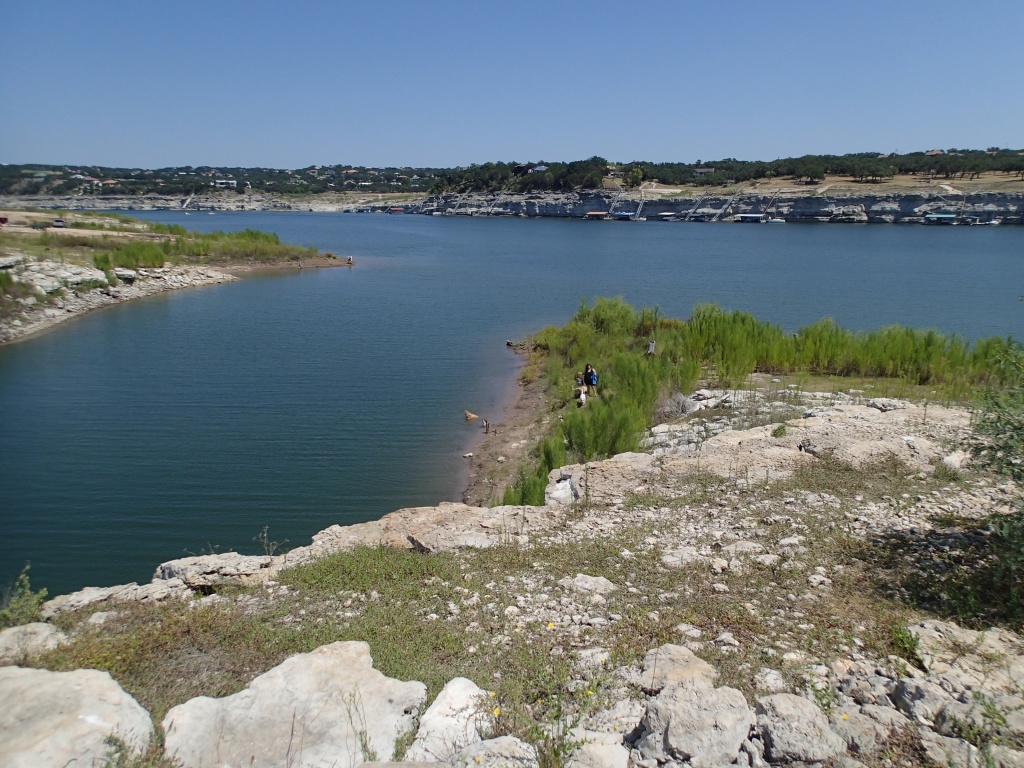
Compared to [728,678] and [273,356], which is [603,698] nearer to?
[728,678]

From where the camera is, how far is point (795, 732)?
4.13m

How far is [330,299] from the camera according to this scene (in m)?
39.3

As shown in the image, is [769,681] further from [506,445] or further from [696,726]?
[506,445]

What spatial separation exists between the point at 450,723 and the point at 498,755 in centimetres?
60

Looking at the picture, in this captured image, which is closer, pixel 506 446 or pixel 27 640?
pixel 27 640

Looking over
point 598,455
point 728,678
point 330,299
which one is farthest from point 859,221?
point 728,678

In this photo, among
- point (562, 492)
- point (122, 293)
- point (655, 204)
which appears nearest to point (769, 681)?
point (562, 492)


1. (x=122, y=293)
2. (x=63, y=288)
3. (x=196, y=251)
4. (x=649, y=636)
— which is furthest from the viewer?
(x=196, y=251)

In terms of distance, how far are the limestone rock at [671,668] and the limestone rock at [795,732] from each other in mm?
509

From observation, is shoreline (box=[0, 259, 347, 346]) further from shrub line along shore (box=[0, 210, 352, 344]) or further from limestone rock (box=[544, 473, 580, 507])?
limestone rock (box=[544, 473, 580, 507])

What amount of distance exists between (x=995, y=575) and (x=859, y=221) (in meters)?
112

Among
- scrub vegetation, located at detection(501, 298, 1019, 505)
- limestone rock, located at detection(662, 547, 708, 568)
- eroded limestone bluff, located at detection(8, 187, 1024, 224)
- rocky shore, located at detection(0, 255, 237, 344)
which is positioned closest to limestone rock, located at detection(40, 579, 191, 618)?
limestone rock, located at detection(662, 547, 708, 568)

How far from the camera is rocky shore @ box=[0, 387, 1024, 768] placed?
416 cm

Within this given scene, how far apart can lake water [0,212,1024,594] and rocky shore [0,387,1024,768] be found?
14.0ft
